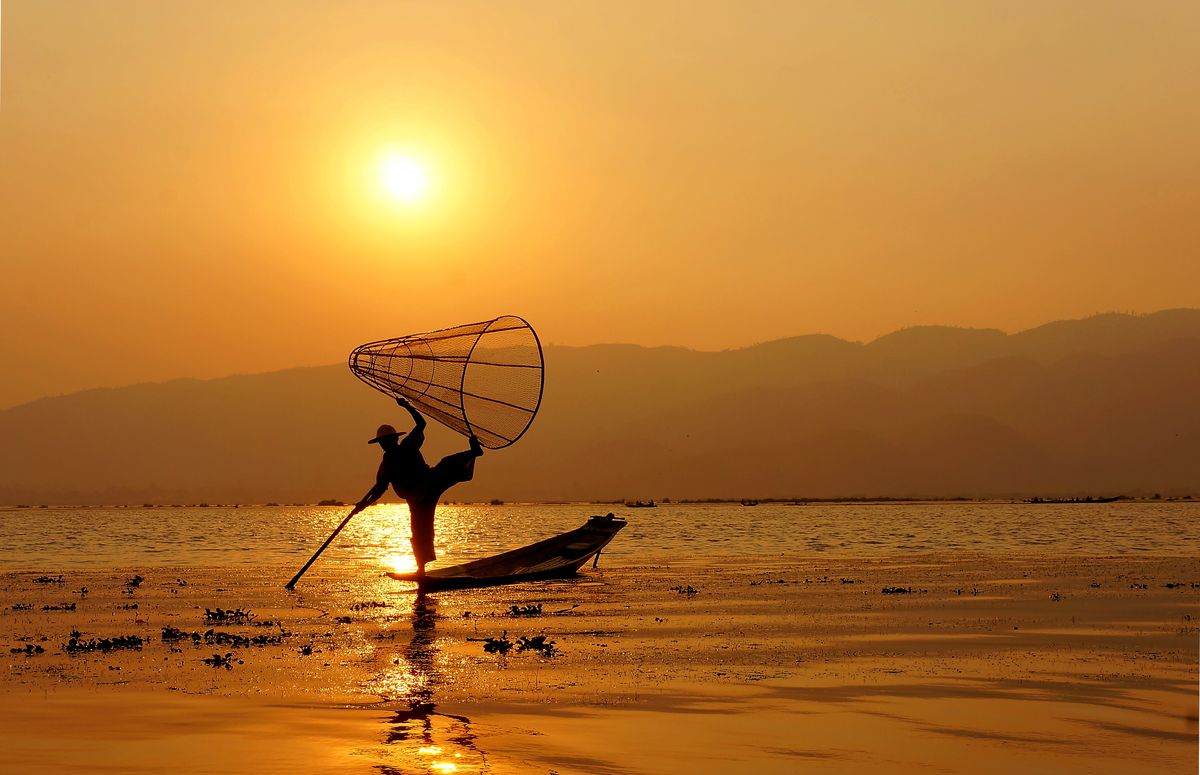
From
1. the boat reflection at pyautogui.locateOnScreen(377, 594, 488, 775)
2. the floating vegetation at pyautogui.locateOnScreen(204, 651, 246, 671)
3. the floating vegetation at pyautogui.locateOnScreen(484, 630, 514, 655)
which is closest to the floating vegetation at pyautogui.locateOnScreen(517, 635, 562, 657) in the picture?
the floating vegetation at pyautogui.locateOnScreen(484, 630, 514, 655)

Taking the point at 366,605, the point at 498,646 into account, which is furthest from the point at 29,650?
the point at 366,605

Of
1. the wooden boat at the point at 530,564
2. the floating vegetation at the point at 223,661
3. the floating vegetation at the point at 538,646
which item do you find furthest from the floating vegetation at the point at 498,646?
the wooden boat at the point at 530,564

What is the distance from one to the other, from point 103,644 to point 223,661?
3.33m

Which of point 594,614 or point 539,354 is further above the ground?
point 539,354

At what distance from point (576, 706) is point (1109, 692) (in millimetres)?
6781

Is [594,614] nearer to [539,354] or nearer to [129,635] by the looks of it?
[539,354]

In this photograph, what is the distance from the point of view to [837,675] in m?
19.1

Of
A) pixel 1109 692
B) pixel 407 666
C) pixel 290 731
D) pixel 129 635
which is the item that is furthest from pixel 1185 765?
pixel 129 635

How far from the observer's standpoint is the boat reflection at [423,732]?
12.9 metres

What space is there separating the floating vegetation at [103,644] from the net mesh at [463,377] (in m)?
9.91

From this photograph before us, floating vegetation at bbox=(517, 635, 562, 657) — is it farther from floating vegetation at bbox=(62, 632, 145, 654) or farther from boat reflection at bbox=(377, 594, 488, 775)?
floating vegetation at bbox=(62, 632, 145, 654)

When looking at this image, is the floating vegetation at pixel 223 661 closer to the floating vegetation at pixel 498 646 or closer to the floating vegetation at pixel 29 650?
the floating vegetation at pixel 29 650

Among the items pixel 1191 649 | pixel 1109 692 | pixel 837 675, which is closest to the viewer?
pixel 1109 692

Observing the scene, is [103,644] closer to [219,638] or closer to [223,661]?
[219,638]
